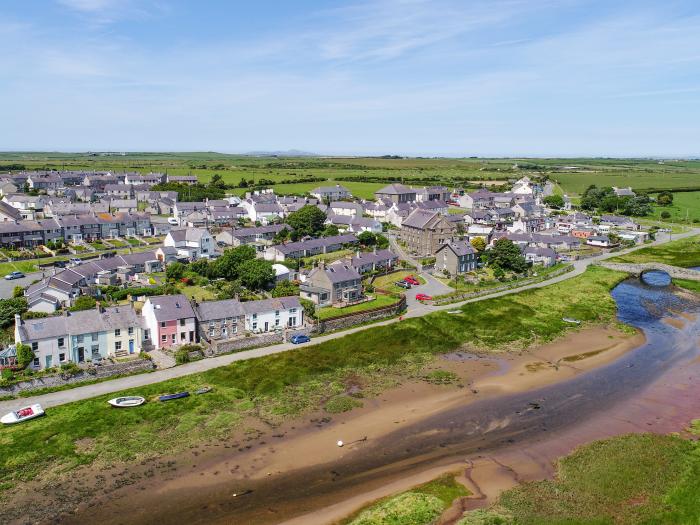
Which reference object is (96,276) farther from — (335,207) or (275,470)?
(335,207)

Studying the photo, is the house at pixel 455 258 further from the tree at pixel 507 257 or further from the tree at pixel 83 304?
the tree at pixel 83 304

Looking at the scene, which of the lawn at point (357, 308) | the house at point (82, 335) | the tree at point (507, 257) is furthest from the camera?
the tree at point (507, 257)

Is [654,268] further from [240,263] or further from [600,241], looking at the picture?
[240,263]

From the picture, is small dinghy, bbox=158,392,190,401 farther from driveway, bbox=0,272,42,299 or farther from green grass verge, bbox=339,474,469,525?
driveway, bbox=0,272,42,299

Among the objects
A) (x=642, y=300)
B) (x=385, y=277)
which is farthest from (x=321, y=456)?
(x=642, y=300)

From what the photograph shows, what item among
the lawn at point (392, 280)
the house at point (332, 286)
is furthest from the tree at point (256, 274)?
the lawn at point (392, 280)

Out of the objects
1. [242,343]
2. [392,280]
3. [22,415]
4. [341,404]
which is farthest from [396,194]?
[22,415]
